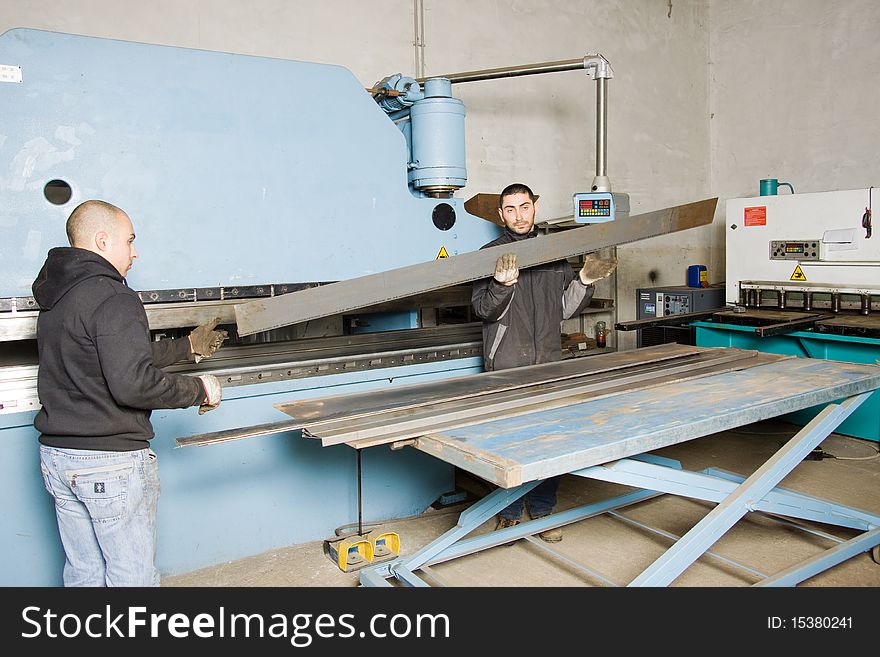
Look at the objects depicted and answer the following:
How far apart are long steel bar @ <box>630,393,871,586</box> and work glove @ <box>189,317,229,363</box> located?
1.20 m

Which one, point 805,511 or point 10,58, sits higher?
point 10,58

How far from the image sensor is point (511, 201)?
7.82 ft

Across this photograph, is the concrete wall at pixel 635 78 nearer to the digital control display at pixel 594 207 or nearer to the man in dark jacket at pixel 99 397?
the digital control display at pixel 594 207

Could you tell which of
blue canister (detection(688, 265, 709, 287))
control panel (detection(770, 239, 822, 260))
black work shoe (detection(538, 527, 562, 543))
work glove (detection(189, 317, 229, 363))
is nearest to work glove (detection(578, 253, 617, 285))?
black work shoe (detection(538, 527, 562, 543))

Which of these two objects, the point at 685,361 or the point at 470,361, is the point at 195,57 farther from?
the point at 685,361

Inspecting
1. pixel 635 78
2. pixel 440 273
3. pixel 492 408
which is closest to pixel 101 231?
pixel 440 273

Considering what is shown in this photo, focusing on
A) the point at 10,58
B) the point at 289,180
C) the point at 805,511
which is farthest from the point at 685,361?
the point at 10,58

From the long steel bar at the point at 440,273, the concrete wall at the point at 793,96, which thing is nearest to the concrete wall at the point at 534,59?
the concrete wall at the point at 793,96

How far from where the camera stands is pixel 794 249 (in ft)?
11.6

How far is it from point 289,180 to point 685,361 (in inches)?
56.8

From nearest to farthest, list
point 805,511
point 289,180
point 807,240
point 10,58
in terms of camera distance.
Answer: point 10,58
point 289,180
point 805,511
point 807,240

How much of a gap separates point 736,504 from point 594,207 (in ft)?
3.85

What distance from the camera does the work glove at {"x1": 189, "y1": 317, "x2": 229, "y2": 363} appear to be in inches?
71.9

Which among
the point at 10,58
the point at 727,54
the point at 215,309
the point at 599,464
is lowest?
the point at 599,464
